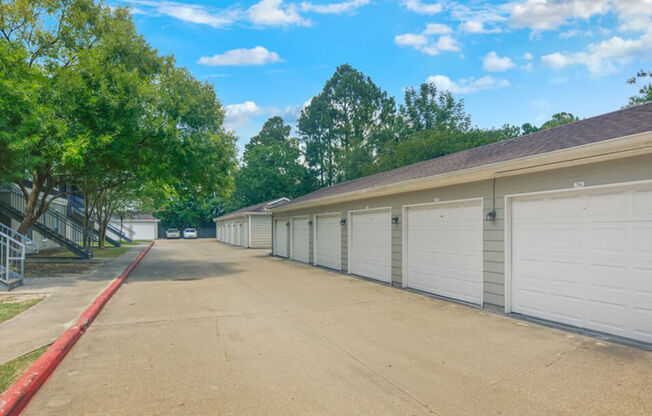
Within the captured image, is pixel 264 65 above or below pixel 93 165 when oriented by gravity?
above

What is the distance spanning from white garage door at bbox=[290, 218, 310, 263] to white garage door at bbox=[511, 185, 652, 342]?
10236mm

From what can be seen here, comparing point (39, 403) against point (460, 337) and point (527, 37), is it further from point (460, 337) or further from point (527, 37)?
point (527, 37)

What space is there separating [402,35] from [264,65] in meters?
8.21

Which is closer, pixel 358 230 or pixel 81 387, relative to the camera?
pixel 81 387

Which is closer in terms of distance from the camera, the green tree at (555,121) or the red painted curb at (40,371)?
the red painted curb at (40,371)

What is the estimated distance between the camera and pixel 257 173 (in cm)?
4628

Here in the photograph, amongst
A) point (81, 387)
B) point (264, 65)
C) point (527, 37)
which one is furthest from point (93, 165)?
point (527, 37)

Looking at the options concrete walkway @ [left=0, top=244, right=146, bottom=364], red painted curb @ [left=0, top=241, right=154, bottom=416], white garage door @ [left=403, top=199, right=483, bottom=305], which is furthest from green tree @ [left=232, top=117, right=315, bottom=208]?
red painted curb @ [left=0, top=241, right=154, bottom=416]

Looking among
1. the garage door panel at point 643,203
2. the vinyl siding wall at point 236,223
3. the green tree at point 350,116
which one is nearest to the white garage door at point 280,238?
the vinyl siding wall at point 236,223

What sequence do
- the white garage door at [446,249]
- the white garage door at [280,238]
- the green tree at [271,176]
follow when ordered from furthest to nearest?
the green tree at [271,176]
the white garage door at [280,238]
the white garage door at [446,249]

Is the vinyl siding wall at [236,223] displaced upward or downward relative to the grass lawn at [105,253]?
upward

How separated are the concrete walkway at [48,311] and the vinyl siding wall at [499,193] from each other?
7121 mm

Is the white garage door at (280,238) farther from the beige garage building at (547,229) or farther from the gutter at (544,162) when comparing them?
the gutter at (544,162)

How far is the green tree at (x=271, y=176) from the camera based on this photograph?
151 ft
